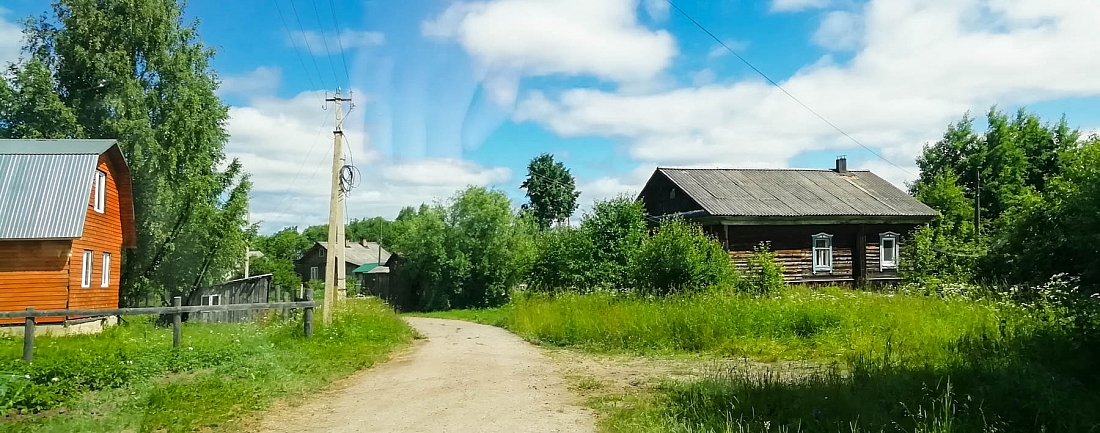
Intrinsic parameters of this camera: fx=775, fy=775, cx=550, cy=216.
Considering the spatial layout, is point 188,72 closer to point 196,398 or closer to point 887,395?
point 196,398

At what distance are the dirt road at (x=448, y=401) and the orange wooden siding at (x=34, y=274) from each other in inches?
516

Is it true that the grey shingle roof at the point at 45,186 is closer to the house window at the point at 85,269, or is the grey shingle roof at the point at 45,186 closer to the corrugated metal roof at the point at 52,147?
the corrugated metal roof at the point at 52,147

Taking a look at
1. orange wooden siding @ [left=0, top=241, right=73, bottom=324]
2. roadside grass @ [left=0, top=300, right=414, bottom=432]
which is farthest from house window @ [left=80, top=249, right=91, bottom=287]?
roadside grass @ [left=0, top=300, right=414, bottom=432]

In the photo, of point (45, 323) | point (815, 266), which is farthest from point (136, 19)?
point (815, 266)

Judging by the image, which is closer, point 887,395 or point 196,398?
point 887,395

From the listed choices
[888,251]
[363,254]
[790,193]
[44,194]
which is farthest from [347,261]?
[888,251]

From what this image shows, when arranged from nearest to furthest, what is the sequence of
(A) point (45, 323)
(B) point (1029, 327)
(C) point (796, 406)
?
(C) point (796, 406) < (B) point (1029, 327) < (A) point (45, 323)

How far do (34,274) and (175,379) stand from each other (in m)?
14.2

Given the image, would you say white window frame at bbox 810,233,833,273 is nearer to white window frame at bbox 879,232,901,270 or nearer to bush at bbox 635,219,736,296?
white window frame at bbox 879,232,901,270

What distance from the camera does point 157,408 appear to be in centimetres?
852

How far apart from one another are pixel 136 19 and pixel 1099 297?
102ft

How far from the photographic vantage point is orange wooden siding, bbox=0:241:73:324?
21.3 meters

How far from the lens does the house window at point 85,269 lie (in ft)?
75.9

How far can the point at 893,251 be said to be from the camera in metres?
32.2
